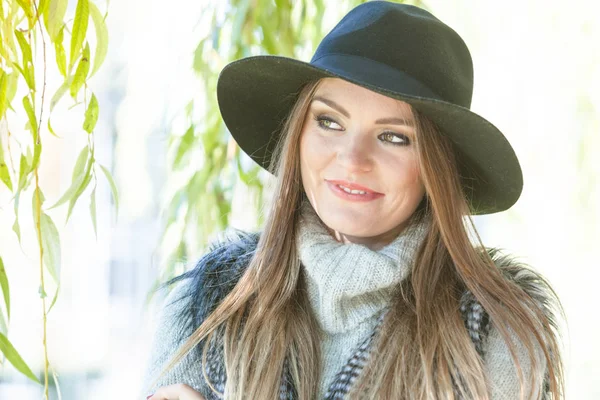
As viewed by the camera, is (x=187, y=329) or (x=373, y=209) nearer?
(x=373, y=209)

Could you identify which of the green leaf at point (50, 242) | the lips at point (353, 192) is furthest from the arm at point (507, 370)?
the green leaf at point (50, 242)

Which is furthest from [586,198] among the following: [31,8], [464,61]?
[31,8]

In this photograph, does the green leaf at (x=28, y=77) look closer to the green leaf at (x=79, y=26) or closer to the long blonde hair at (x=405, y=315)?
the green leaf at (x=79, y=26)

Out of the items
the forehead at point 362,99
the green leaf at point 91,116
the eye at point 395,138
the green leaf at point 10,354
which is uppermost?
the forehead at point 362,99

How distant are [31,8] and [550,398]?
0.99m

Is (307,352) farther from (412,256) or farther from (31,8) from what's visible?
(31,8)

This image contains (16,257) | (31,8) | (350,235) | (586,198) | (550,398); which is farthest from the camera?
(16,257)

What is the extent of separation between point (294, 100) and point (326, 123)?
0.45 ft

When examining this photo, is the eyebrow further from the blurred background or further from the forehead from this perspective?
the blurred background

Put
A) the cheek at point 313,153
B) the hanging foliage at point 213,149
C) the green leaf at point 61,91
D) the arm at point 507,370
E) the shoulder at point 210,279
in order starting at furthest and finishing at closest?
the hanging foliage at point 213,149 → the shoulder at point 210,279 → the cheek at point 313,153 → the arm at point 507,370 → the green leaf at point 61,91

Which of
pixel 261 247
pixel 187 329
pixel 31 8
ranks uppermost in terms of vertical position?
pixel 31 8

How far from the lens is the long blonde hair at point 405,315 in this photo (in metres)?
1.34

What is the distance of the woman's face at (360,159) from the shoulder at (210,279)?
23 centimetres

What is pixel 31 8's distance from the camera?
48.3 inches
